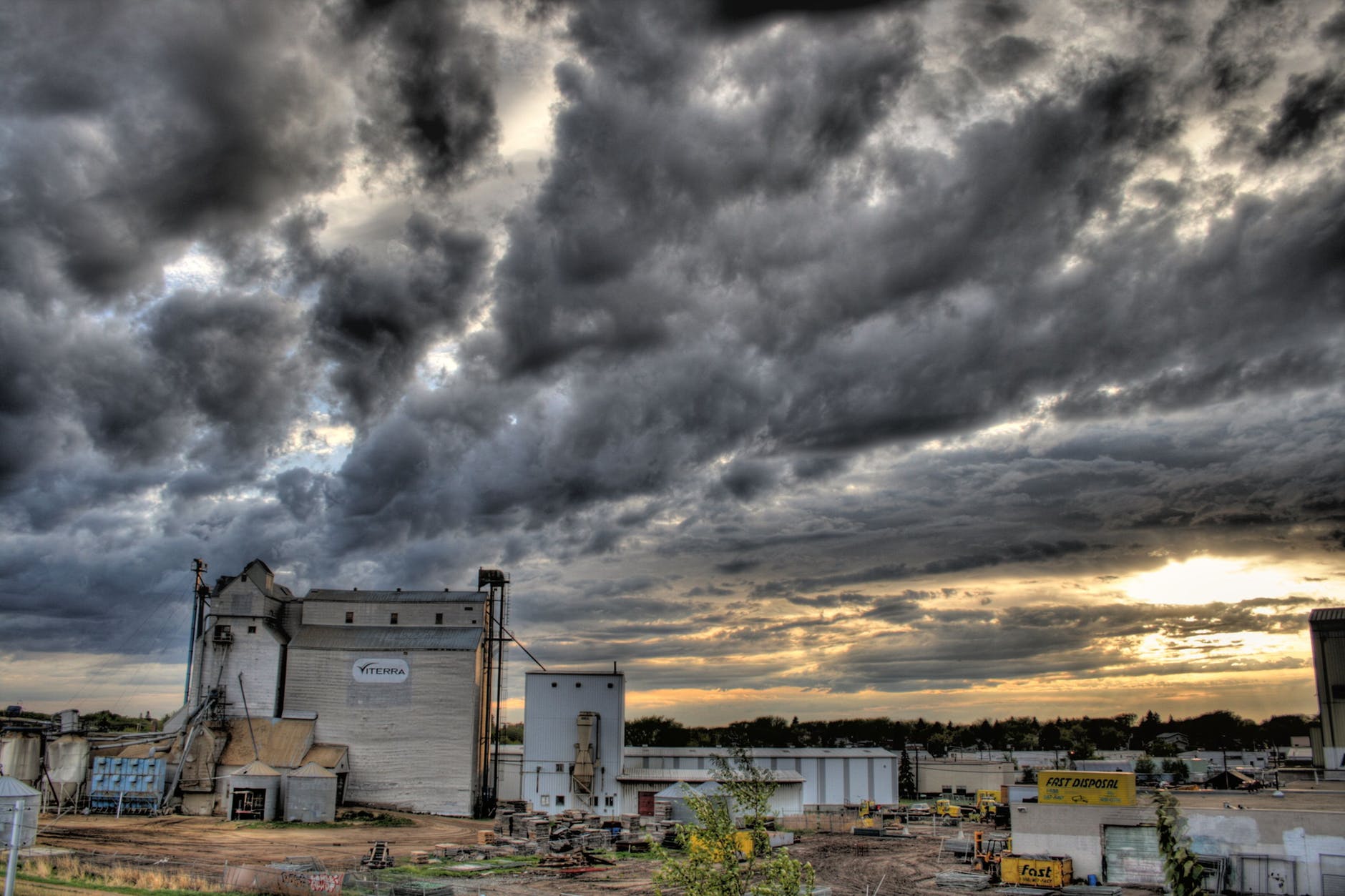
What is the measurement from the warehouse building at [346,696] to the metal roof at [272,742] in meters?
0.08

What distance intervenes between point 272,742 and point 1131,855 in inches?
2014

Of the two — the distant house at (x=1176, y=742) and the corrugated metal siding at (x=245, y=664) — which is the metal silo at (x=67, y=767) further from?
the distant house at (x=1176, y=742)

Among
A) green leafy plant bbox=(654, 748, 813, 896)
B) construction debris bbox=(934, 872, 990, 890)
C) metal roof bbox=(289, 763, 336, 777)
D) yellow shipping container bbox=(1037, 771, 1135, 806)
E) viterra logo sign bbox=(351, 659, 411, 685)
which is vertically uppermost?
viterra logo sign bbox=(351, 659, 411, 685)

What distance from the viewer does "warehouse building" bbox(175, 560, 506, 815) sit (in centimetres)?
6391

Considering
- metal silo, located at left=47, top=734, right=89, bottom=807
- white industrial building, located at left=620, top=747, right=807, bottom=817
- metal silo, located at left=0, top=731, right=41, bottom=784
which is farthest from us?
white industrial building, located at left=620, top=747, right=807, bottom=817

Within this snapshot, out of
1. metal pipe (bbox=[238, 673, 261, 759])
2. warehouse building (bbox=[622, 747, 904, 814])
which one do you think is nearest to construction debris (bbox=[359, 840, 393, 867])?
metal pipe (bbox=[238, 673, 261, 759])

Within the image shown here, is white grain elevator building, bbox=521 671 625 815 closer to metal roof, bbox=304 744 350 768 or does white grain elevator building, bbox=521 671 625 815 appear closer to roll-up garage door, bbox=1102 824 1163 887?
metal roof, bbox=304 744 350 768

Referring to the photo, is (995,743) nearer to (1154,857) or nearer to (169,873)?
(1154,857)

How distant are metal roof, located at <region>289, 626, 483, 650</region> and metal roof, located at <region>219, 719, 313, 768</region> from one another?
17.5 ft

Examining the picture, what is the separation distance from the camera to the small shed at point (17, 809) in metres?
27.2

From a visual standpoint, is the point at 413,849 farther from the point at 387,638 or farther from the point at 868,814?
the point at 868,814

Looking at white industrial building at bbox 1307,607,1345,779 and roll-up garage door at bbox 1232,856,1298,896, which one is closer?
roll-up garage door at bbox 1232,856,1298,896

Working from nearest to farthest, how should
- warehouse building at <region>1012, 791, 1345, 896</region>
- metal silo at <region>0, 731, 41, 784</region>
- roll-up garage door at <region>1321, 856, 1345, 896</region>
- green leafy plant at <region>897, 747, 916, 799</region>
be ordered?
roll-up garage door at <region>1321, 856, 1345, 896</region>, warehouse building at <region>1012, 791, 1345, 896</region>, metal silo at <region>0, 731, 41, 784</region>, green leafy plant at <region>897, 747, 916, 799</region>

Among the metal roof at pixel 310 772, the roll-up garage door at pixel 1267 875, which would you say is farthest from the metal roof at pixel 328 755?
the roll-up garage door at pixel 1267 875
